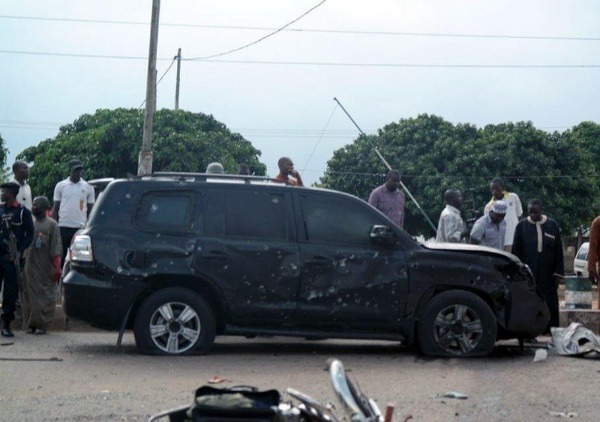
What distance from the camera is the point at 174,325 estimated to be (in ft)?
37.4

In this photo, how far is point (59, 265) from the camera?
13.7 metres

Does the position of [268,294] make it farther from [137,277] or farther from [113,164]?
[113,164]

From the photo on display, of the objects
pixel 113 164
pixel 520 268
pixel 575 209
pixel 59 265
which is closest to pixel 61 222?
pixel 59 265

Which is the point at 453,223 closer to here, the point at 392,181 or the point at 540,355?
the point at 392,181

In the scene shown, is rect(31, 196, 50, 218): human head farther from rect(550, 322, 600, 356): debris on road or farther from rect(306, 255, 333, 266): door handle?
rect(550, 322, 600, 356): debris on road

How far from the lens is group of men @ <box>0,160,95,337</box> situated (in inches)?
514

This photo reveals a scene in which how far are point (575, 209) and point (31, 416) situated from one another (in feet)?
143

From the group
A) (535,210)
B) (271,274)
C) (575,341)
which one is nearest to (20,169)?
(271,274)

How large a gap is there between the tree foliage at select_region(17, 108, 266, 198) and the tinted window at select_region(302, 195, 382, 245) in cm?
3074

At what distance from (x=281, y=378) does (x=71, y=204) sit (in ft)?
19.1

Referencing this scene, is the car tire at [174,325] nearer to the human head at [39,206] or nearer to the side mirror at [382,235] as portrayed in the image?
the side mirror at [382,235]

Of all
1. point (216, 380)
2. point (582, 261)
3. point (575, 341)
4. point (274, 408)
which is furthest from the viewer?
point (582, 261)

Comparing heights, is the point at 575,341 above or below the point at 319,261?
below

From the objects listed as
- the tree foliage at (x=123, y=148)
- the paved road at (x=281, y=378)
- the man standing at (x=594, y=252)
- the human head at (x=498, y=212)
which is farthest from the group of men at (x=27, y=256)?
the tree foliage at (x=123, y=148)
